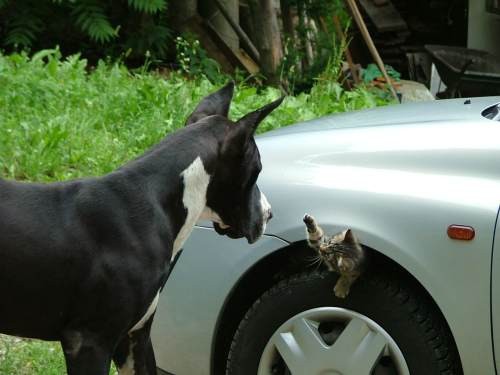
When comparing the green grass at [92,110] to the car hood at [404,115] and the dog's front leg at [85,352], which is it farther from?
the dog's front leg at [85,352]

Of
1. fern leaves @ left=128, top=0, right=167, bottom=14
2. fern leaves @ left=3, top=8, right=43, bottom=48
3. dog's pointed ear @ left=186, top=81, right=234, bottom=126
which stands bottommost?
fern leaves @ left=3, top=8, right=43, bottom=48

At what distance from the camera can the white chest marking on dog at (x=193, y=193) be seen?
3330 millimetres

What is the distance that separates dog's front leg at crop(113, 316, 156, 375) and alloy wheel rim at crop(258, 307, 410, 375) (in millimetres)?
506

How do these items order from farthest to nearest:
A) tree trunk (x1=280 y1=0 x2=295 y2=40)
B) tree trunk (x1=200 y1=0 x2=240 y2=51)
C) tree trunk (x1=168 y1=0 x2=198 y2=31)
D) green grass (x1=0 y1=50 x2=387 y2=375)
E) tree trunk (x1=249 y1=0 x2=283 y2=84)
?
tree trunk (x1=200 y1=0 x2=240 y2=51), tree trunk (x1=168 y1=0 x2=198 y2=31), tree trunk (x1=280 y1=0 x2=295 y2=40), tree trunk (x1=249 y1=0 x2=283 y2=84), green grass (x1=0 y1=50 x2=387 y2=375)

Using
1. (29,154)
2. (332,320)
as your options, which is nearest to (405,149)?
(332,320)

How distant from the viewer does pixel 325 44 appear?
10969 mm

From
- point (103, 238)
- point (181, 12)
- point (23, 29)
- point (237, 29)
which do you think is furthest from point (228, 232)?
point (181, 12)

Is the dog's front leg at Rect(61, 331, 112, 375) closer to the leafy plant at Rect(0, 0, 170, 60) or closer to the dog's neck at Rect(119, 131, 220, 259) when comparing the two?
the dog's neck at Rect(119, 131, 220, 259)

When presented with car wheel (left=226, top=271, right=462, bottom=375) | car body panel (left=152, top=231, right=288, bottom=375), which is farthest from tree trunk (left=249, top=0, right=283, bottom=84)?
car wheel (left=226, top=271, right=462, bottom=375)

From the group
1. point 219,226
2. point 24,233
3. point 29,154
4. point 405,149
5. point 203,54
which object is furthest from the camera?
point 203,54

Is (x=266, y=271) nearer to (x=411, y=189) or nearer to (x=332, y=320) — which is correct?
(x=332, y=320)

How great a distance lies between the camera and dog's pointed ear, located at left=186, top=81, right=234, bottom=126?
3648 mm

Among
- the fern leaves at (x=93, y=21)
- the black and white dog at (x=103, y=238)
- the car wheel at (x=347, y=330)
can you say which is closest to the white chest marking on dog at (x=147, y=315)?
the black and white dog at (x=103, y=238)

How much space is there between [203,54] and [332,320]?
7450 mm
